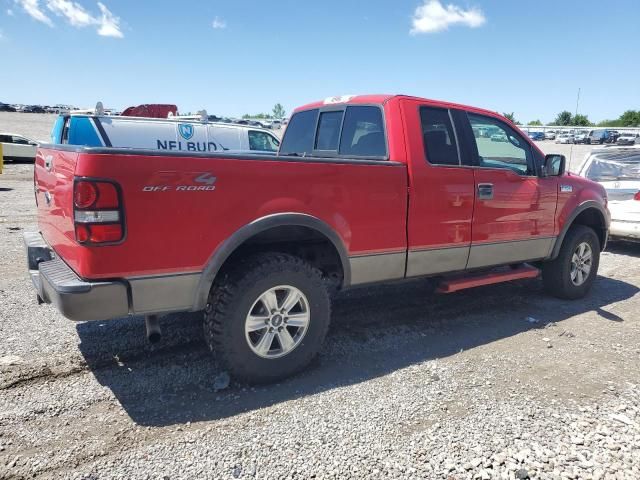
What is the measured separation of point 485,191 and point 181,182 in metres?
2.81

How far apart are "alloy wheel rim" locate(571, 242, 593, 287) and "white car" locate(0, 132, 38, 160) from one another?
2024 centimetres

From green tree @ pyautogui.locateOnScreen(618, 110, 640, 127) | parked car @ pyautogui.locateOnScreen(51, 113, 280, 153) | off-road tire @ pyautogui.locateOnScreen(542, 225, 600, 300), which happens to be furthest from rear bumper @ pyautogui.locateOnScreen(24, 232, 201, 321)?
green tree @ pyautogui.locateOnScreen(618, 110, 640, 127)

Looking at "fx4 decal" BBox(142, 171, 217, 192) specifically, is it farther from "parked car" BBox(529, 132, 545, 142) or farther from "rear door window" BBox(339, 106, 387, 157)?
"parked car" BBox(529, 132, 545, 142)

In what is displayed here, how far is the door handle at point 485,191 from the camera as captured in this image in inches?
175

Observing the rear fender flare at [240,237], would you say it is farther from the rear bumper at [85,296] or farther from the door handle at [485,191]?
the door handle at [485,191]

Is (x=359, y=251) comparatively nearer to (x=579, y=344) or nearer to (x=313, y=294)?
(x=313, y=294)

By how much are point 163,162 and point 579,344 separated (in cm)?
383

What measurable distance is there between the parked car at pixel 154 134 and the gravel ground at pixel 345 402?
6.54 m

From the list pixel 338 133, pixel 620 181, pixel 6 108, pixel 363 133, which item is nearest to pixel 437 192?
pixel 363 133

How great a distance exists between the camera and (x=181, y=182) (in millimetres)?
2922

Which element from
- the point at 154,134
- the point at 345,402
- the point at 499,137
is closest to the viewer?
the point at 345,402

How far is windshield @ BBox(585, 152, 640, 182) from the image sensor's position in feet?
28.1

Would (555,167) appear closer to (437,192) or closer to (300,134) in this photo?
(437,192)

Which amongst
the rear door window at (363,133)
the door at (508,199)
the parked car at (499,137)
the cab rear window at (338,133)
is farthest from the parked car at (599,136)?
the rear door window at (363,133)
